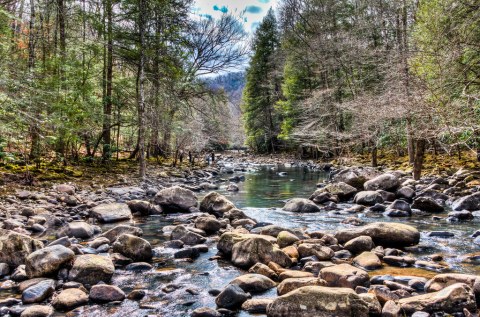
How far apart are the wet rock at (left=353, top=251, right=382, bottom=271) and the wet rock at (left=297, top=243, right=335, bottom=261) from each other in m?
0.38

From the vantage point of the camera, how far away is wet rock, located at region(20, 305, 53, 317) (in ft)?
12.0

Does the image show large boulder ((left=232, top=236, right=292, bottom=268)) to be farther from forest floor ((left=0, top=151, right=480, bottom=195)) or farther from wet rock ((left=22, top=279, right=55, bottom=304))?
forest floor ((left=0, top=151, right=480, bottom=195))

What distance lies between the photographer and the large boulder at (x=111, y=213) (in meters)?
8.32

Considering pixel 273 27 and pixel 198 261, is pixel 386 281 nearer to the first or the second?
pixel 198 261

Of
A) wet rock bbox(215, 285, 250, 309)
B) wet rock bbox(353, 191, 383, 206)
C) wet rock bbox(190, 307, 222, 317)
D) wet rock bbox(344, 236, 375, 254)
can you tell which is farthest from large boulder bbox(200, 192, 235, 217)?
wet rock bbox(190, 307, 222, 317)

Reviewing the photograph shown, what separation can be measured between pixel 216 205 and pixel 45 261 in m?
4.86

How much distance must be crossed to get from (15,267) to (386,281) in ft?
15.8

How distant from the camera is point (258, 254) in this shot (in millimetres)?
5277

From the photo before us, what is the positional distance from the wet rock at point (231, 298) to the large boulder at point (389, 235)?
9.64 ft

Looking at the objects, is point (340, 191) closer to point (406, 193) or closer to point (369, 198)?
point (369, 198)

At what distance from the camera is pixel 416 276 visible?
4.66m

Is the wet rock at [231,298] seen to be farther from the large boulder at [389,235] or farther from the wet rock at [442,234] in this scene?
the wet rock at [442,234]

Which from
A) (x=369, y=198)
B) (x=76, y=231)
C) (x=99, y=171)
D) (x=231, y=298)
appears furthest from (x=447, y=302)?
(x=99, y=171)

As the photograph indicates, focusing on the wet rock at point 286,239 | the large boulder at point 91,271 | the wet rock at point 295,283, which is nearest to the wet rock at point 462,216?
the wet rock at point 286,239
